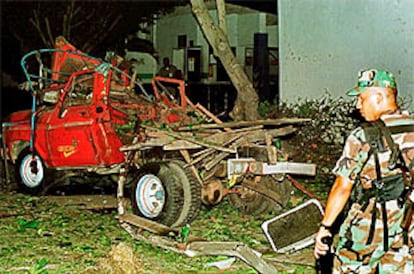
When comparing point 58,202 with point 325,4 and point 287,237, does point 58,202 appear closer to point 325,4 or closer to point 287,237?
point 287,237

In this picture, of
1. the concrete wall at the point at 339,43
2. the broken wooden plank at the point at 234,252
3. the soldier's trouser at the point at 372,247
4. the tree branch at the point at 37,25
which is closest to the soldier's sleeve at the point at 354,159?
the soldier's trouser at the point at 372,247

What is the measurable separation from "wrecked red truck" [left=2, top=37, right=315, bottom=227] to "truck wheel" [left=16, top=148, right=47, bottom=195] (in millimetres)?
18

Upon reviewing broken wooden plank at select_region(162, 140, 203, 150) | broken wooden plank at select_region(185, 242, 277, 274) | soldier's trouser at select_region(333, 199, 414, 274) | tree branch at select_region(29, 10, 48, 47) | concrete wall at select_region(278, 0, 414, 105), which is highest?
tree branch at select_region(29, 10, 48, 47)

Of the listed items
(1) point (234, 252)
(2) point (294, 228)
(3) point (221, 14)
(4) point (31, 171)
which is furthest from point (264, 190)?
(3) point (221, 14)

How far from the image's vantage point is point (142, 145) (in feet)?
29.5

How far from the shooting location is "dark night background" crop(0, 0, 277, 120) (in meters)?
23.0

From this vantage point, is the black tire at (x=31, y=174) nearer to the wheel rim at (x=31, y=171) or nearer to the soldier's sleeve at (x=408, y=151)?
the wheel rim at (x=31, y=171)

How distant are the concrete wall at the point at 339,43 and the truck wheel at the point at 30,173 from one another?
241 inches

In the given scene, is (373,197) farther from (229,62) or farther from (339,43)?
(339,43)

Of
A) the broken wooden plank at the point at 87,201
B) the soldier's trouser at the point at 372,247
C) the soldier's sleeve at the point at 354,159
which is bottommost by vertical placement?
the broken wooden plank at the point at 87,201

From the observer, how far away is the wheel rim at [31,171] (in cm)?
1163

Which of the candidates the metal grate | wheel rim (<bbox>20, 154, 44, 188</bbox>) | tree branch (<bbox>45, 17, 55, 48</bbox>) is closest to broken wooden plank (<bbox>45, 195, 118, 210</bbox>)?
wheel rim (<bbox>20, 154, 44, 188</bbox>)

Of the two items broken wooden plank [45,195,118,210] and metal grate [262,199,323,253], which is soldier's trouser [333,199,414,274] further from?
broken wooden plank [45,195,118,210]

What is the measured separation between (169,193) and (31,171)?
391 centimetres
